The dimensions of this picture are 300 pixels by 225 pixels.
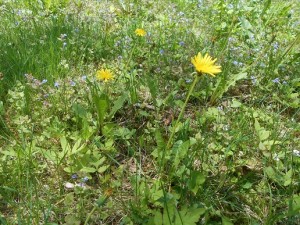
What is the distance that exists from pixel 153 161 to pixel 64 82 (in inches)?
27.0

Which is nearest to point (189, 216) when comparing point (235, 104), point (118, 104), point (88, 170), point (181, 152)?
point (181, 152)

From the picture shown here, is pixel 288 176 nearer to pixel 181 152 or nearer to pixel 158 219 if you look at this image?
pixel 181 152

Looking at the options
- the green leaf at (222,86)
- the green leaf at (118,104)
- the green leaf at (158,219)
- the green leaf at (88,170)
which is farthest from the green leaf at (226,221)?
the green leaf at (222,86)

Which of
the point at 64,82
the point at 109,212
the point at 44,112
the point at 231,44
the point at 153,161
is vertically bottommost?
the point at 109,212

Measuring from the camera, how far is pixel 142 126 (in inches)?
78.7

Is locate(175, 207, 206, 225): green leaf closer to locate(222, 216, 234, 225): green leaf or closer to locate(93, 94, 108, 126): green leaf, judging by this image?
locate(222, 216, 234, 225): green leaf

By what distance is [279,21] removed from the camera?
133 inches

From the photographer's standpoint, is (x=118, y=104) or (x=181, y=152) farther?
(x=118, y=104)

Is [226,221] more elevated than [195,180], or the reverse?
[195,180]

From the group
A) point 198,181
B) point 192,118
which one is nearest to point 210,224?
point 198,181

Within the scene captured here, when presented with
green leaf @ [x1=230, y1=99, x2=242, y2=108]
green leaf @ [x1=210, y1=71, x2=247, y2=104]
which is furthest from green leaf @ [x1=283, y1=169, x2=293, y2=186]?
green leaf @ [x1=210, y1=71, x2=247, y2=104]

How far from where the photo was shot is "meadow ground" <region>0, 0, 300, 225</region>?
1490 millimetres

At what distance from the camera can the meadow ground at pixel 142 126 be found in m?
1.49

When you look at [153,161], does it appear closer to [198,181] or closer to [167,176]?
[167,176]
